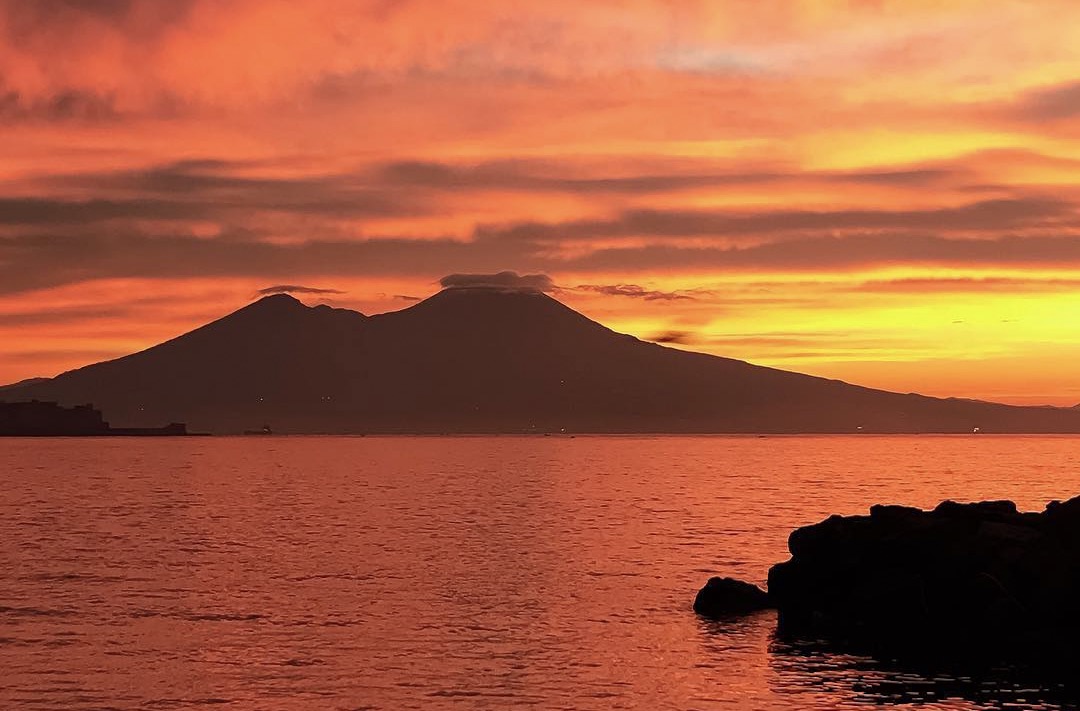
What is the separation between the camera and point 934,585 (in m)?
43.5

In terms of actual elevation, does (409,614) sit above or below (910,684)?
above

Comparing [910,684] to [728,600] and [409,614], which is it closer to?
[728,600]

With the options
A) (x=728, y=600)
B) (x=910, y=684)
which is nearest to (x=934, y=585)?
(x=728, y=600)

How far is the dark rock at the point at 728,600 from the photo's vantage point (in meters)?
47.5

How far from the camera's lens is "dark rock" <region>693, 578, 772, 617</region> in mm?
47500

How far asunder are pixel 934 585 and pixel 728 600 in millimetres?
7791

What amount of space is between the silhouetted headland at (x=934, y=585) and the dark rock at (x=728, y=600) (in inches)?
1.8

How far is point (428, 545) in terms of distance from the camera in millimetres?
72875

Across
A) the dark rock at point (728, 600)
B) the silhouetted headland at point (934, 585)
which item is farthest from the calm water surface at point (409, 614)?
the silhouetted headland at point (934, 585)

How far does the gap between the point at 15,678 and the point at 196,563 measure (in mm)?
A: 28515

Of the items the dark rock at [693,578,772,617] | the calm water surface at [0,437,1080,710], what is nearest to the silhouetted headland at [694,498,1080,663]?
the dark rock at [693,578,772,617]

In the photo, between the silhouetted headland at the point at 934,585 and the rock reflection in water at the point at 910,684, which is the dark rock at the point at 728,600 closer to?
the silhouetted headland at the point at 934,585

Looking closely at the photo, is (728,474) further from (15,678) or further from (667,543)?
(15,678)

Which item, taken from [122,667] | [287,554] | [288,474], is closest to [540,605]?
[122,667]
